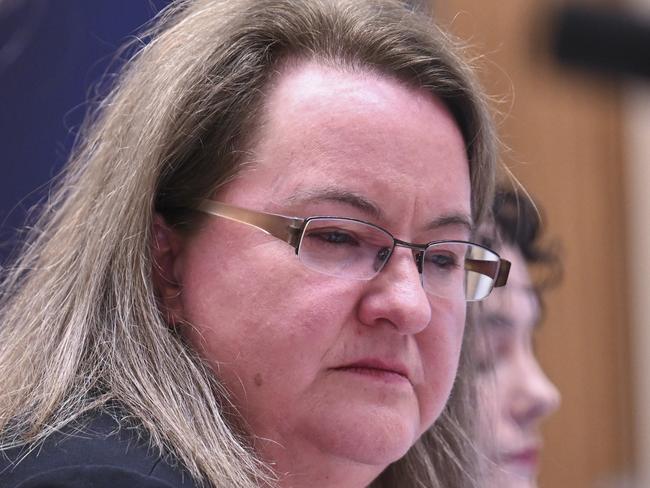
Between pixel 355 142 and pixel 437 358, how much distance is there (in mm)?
376

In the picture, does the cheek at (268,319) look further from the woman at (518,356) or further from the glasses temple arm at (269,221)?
the woman at (518,356)

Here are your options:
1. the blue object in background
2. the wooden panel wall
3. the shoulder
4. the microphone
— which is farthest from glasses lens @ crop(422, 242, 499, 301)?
the wooden panel wall

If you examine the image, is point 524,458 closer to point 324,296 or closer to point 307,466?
point 307,466

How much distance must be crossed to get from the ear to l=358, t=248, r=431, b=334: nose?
1.00ft

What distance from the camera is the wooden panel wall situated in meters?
A: 4.56

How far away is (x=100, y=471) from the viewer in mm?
1252

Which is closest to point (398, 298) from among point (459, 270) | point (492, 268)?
point (459, 270)

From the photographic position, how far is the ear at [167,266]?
1.63 metres

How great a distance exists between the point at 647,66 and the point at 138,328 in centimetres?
86

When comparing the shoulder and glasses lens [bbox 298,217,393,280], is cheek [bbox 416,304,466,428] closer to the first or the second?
glasses lens [bbox 298,217,393,280]

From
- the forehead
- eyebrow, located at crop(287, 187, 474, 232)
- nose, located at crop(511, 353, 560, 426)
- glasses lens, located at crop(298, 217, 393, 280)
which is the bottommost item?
nose, located at crop(511, 353, 560, 426)

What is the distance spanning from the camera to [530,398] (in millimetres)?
2625

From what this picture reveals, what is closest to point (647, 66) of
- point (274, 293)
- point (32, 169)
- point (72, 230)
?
point (274, 293)

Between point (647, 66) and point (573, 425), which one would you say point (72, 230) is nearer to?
point (647, 66)
